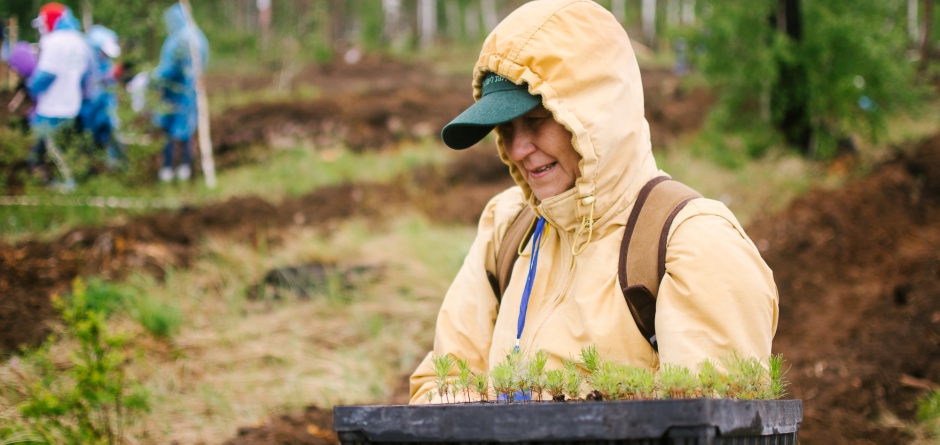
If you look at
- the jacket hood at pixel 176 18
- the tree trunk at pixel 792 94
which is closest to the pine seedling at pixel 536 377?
the jacket hood at pixel 176 18

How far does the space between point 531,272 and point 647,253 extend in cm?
37

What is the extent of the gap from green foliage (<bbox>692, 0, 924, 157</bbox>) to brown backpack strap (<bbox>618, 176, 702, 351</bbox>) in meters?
8.22

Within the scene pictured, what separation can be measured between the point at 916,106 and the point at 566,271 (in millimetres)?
9813

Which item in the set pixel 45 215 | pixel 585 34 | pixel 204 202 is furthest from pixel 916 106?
pixel 45 215

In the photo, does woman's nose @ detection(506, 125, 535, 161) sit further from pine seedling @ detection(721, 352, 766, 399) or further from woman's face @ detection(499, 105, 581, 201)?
pine seedling @ detection(721, 352, 766, 399)

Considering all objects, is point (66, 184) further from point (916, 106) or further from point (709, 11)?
point (916, 106)

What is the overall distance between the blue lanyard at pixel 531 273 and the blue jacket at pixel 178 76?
7.70 m

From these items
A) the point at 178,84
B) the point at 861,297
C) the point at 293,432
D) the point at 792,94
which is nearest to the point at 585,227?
the point at 293,432

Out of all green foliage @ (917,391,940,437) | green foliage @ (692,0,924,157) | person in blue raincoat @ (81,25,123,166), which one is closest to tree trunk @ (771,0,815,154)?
green foliage @ (692,0,924,157)

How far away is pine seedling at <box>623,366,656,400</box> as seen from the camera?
130cm

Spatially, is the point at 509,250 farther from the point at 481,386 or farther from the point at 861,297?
the point at 861,297

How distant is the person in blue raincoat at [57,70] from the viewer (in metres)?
7.53

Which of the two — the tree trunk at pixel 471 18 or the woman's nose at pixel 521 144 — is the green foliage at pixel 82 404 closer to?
the woman's nose at pixel 521 144

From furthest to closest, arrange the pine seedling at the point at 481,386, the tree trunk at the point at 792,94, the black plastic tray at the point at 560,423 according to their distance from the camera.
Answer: the tree trunk at the point at 792,94
the pine seedling at the point at 481,386
the black plastic tray at the point at 560,423
